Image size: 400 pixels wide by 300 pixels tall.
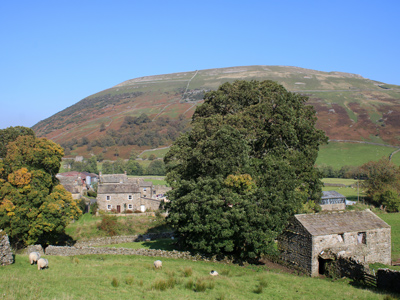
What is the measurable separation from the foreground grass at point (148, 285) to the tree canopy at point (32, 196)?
13992 millimetres

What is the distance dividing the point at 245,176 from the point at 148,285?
12016mm

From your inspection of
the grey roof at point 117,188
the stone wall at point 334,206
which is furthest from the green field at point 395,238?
the grey roof at point 117,188

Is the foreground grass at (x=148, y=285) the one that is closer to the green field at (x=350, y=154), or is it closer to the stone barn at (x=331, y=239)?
the stone barn at (x=331, y=239)

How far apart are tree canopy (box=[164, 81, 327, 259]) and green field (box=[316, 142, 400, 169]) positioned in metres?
85.5

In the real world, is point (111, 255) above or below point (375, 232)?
below

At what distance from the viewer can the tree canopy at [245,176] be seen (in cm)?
2522

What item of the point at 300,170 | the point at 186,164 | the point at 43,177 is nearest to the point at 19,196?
the point at 43,177

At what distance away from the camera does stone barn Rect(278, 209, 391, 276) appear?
23234mm

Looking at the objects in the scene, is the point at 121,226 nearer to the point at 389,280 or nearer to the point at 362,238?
the point at 362,238

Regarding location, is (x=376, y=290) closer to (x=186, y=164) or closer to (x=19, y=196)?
(x=186, y=164)

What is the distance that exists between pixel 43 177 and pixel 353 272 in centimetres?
3046

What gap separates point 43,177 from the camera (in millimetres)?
37188

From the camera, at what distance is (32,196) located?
1383 inches

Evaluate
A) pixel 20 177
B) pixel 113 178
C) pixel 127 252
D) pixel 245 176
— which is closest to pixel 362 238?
pixel 245 176
